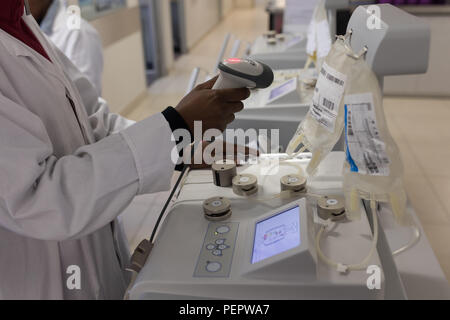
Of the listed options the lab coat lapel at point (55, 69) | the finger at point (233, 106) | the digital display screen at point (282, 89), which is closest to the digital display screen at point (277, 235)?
the finger at point (233, 106)

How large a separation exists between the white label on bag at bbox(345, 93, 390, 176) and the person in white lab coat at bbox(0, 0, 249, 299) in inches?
8.1

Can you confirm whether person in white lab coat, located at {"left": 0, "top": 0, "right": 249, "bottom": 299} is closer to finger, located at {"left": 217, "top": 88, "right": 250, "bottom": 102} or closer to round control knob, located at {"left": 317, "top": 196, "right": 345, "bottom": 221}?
finger, located at {"left": 217, "top": 88, "right": 250, "bottom": 102}

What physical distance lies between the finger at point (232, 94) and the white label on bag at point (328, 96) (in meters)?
0.15

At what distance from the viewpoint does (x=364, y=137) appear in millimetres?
665

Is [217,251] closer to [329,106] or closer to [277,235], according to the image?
[277,235]

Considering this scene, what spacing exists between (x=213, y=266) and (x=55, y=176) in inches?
11.5

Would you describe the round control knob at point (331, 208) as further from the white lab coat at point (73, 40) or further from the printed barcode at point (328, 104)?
the white lab coat at point (73, 40)

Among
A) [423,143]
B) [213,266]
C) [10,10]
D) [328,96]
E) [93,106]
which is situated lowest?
[423,143]

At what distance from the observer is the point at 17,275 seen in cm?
80

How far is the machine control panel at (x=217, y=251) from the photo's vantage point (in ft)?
2.16

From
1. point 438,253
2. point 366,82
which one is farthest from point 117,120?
point 438,253

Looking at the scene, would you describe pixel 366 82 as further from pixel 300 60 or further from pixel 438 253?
pixel 438 253

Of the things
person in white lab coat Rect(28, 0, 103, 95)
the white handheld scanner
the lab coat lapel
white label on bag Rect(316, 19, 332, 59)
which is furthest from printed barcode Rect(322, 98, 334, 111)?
person in white lab coat Rect(28, 0, 103, 95)

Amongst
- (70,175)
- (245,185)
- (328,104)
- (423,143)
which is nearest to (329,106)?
(328,104)
